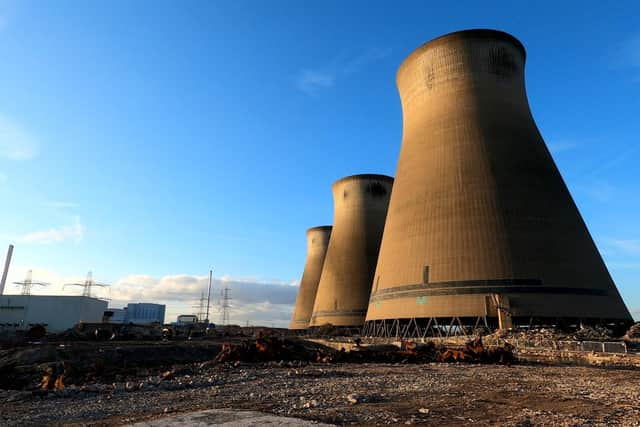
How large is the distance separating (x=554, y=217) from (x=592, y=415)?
1843 cm

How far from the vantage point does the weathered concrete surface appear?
15.5 ft

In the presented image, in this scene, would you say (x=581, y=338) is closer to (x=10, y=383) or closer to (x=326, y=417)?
(x=326, y=417)

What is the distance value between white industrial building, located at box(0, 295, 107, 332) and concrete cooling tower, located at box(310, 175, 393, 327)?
3687 cm

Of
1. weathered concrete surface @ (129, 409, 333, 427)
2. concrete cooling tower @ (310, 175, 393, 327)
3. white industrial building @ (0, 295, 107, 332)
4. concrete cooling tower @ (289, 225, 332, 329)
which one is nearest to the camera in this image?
weathered concrete surface @ (129, 409, 333, 427)

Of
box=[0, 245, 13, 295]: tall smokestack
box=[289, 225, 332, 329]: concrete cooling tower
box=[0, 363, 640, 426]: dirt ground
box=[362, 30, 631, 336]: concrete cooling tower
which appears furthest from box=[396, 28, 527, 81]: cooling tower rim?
box=[0, 245, 13, 295]: tall smokestack

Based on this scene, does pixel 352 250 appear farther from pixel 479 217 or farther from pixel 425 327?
pixel 479 217

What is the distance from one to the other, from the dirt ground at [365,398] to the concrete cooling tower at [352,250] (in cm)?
3004

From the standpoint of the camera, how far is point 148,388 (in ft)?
30.2

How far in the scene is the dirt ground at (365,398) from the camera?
5.53 meters

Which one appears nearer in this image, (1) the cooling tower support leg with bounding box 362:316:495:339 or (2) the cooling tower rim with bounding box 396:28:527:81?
(1) the cooling tower support leg with bounding box 362:316:495:339

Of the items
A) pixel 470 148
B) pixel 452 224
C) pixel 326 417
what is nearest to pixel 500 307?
pixel 452 224

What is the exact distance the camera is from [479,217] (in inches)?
858

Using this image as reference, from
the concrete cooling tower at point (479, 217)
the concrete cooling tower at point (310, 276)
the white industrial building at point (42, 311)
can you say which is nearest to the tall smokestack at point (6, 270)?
the white industrial building at point (42, 311)

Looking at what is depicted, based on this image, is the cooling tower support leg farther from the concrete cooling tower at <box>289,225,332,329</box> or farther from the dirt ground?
the concrete cooling tower at <box>289,225,332,329</box>
